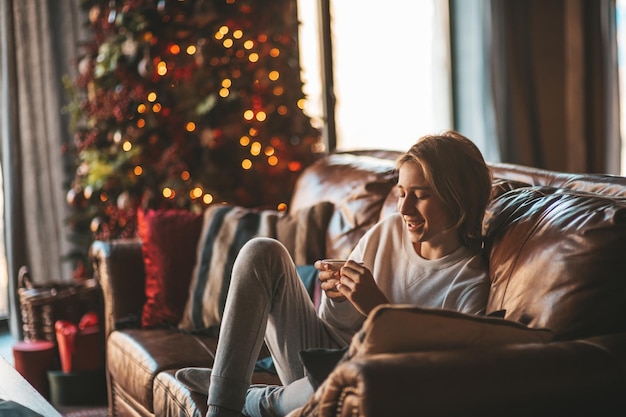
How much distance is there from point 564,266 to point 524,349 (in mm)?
292

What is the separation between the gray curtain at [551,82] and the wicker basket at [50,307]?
2729 millimetres

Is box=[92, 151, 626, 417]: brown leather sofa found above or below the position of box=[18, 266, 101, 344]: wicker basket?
above

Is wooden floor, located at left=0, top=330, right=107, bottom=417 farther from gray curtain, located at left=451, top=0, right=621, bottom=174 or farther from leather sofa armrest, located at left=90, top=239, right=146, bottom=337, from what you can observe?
gray curtain, located at left=451, top=0, right=621, bottom=174

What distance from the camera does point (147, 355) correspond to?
2.43 m

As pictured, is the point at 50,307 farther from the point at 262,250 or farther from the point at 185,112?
the point at 262,250

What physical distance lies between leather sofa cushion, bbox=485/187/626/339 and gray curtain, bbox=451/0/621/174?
312cm

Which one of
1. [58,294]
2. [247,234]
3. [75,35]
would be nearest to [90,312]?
[58,294]

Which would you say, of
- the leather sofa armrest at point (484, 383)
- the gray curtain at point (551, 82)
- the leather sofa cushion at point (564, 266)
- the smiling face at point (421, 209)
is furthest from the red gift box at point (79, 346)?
the gray curtain at point (551, 82)

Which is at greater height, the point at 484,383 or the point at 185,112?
the point at 185,112

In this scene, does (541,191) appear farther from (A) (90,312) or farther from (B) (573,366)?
(A) (90,312)

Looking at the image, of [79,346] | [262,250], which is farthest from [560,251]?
[79,346]

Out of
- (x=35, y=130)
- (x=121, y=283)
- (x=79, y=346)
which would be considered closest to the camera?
(x=121, y=283)

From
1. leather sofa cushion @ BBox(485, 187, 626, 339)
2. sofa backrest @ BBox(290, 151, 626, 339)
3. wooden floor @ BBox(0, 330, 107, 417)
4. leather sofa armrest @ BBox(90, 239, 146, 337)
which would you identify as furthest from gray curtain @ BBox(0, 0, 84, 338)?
leather sofa cushion @ BBox(485, 187, 626, 339)

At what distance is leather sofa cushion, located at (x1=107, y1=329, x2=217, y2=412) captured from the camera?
2.35 meters
